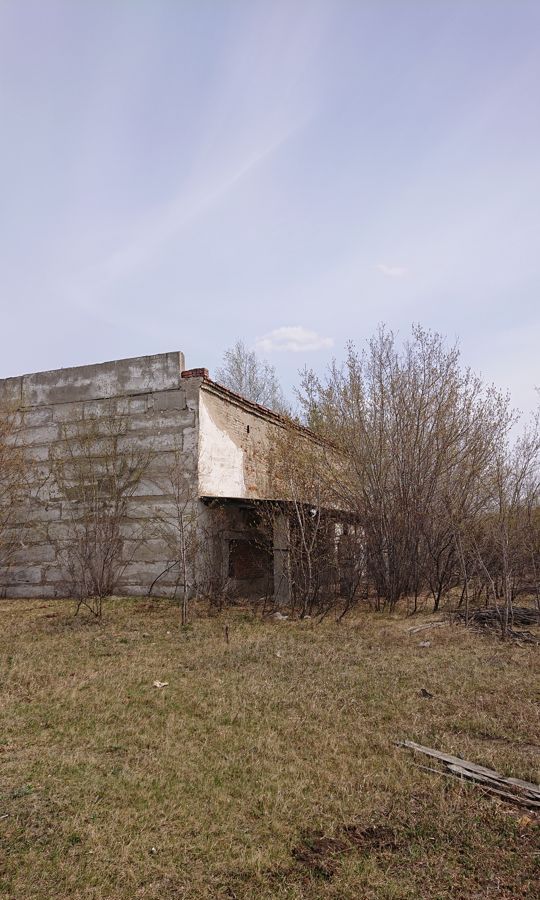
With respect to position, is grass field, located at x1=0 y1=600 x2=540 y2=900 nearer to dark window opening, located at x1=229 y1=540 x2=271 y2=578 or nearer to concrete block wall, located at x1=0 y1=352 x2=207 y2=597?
concrete block wall, located at x1=0 y1=352 x2=207 y2=597

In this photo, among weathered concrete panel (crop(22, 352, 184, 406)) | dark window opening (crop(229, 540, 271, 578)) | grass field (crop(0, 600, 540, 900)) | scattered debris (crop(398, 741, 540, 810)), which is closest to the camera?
grass field (crop(0, 600, 540, 900))

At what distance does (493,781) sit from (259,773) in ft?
4.93

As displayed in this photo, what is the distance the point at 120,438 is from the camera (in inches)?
494

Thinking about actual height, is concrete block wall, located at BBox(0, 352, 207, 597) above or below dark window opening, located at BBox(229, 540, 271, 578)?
above

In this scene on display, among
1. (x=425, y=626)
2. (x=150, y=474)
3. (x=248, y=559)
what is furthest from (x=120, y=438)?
(x=425, y=626)

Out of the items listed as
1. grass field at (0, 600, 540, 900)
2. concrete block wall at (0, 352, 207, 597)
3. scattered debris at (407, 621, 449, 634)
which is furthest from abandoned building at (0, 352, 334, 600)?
grass field at (0, 600, 540, 900)

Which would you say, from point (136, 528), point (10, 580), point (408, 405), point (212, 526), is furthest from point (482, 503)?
point (10, 580)

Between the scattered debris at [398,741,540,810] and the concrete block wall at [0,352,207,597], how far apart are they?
8.11 meters

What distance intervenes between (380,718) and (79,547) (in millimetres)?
7804

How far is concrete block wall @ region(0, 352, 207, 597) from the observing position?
39.6 ft

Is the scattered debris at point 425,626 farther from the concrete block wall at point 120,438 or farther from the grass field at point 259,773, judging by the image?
the concrete block wall at point 120,438

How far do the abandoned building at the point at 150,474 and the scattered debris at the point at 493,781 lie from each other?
291 inches

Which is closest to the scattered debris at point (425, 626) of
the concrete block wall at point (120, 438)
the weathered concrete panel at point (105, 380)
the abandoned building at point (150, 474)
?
the abandoned building at point (150, 474)

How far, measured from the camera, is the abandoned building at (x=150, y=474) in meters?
11.9
